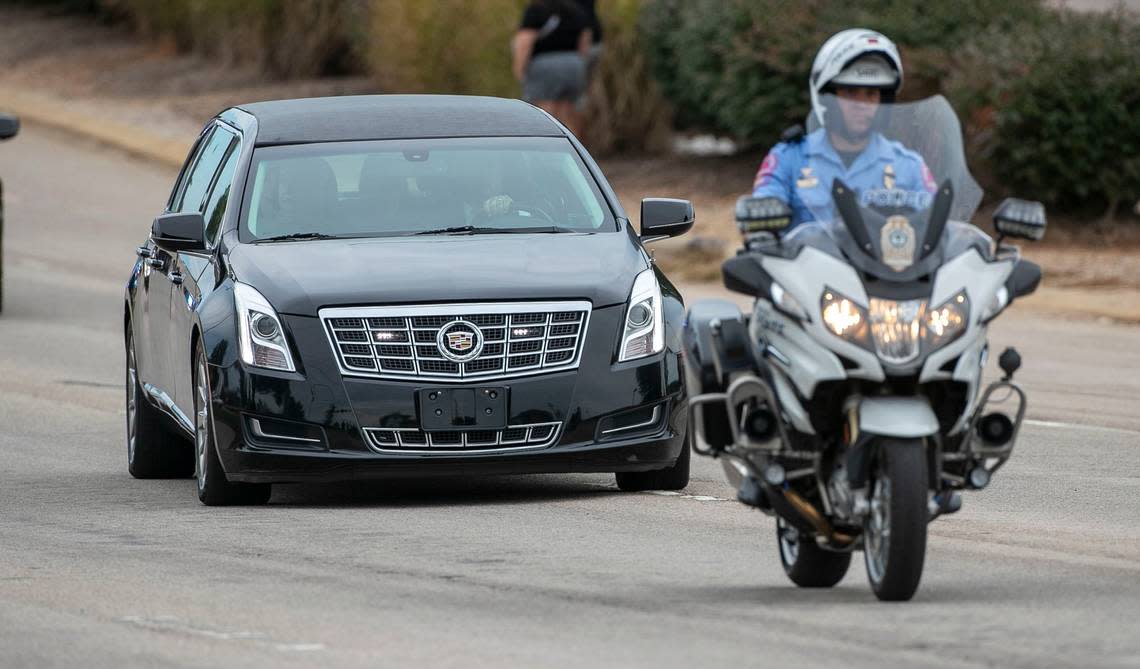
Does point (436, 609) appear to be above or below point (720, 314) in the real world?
below

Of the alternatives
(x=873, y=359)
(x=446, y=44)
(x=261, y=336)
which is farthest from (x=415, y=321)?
(x=446, y=44)

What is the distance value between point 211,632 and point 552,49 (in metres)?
16.8

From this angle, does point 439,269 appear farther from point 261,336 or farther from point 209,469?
point 209,469

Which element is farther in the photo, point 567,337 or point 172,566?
point 567,337

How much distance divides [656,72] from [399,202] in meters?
16.8

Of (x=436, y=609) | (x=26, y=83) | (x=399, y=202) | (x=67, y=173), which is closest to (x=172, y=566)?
(x=436, y=609)

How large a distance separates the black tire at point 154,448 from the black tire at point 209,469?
1.25 metres

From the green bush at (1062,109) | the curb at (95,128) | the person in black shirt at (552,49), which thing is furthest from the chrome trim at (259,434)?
the curb at (95,128)

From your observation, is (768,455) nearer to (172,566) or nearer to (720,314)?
(720,314)

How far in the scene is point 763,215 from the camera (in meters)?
7.57

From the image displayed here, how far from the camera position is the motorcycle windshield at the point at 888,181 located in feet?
24.2

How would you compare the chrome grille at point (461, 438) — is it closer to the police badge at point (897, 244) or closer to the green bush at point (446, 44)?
the police badge at point (897, 244)

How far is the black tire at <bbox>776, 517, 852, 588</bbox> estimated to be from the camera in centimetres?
805

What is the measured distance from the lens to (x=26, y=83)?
37438 mm
